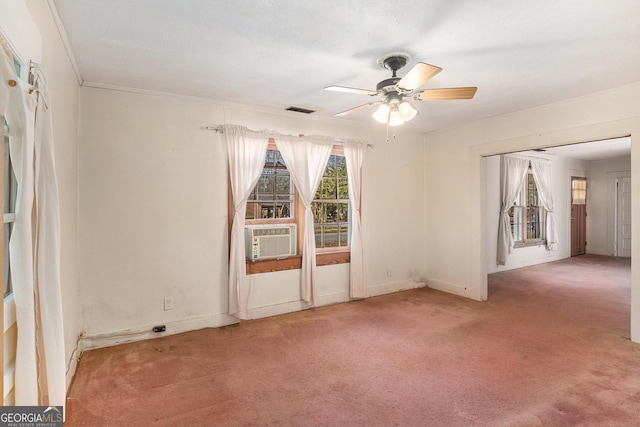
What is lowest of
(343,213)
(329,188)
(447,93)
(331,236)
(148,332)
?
(148,332)

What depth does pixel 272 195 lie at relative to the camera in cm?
414

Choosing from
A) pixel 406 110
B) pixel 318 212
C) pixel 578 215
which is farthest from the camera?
pixel 578 215

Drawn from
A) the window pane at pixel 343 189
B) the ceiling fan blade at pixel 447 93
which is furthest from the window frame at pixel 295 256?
the ceiling fan blade at pixel 447 93

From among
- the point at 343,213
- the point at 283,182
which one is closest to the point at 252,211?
the point at 283,182

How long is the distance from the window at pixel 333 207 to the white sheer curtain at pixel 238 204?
1075mm

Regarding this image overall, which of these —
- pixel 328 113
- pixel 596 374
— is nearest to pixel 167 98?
pixel 328 113

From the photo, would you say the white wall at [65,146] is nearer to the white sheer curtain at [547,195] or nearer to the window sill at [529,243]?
the window sill at [529,243]

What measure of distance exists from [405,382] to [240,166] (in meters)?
2.68

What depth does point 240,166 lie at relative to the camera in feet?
12.2

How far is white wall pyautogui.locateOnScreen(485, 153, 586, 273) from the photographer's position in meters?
6.31

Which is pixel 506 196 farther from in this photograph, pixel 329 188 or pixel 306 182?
pixel 306 182

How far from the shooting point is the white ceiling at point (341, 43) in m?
1.97

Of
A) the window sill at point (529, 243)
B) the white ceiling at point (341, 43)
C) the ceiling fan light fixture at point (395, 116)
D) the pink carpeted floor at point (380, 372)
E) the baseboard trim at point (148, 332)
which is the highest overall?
the white ceiling at point (341, 43)

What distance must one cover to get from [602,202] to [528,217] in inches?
114
